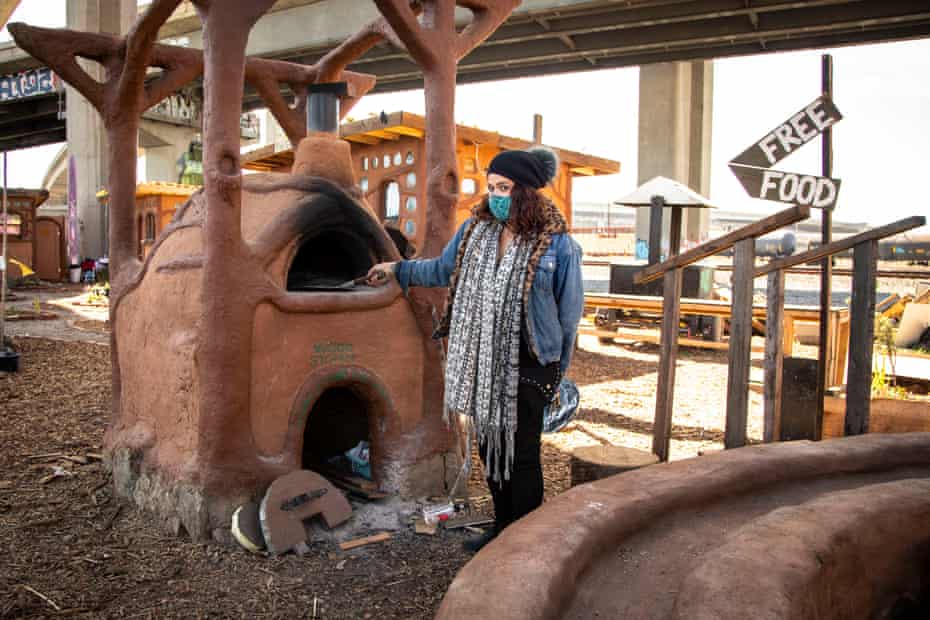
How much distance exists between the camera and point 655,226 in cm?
1101

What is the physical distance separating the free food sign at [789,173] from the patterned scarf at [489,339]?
1.57 meters

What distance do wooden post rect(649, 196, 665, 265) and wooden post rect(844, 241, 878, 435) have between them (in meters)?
7.11

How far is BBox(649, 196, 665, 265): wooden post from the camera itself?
10.9 m

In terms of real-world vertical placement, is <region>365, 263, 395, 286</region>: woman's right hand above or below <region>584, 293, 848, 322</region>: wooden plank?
above

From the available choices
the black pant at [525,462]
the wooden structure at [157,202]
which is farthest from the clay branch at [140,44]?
the wooden structure at [157,202]

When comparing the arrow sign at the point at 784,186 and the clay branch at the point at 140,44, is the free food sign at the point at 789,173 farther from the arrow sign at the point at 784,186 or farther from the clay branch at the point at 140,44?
the clay branch at the point at 140,44

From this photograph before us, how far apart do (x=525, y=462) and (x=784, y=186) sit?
6.83 feet

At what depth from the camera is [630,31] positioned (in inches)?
630

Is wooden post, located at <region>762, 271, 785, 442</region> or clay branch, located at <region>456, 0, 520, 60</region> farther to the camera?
clay branch, located at <region>456, 0, 520, 60</region>

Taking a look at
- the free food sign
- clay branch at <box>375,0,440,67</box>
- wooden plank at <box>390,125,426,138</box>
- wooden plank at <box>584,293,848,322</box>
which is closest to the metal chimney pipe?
clay branch at <box>375,0,440,67</box>

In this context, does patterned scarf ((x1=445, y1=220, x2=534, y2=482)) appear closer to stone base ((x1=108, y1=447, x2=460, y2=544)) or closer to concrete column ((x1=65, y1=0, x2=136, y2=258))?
stone base ((x1=108, y1=447, x2=460, y2=544))

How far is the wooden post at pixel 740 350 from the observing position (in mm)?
3658

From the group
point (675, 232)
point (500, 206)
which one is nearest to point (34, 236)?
point (675, 232)

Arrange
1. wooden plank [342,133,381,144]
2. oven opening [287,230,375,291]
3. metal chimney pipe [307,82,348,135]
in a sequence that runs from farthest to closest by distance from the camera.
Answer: wooden plank [342,133,381,144]
metal chimney pipe [307,82,348,135]
oven opening [287,230,375,291]
